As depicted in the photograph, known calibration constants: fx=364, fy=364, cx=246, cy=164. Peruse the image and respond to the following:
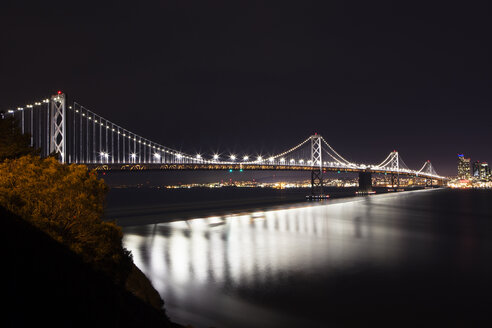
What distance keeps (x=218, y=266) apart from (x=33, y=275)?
13725mm

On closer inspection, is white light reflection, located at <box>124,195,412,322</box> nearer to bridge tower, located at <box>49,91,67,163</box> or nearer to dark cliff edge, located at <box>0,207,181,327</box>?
dark cliff edge, located at <box>0,207,181,327</box>

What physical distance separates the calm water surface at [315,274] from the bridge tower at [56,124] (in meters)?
8.46

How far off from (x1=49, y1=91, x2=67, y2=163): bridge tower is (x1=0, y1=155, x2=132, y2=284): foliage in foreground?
15.3 m

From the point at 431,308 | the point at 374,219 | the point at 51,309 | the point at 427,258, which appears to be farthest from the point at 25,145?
the point at 374,219

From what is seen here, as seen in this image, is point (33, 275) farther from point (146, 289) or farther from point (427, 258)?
point (427, 258)

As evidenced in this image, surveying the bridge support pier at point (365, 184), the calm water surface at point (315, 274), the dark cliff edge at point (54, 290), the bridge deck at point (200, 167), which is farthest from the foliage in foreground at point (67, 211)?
the bridge support pier at point (365, 184)

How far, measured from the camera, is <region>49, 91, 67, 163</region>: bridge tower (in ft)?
84.8

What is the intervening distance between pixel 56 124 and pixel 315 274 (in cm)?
2129

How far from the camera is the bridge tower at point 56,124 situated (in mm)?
25852

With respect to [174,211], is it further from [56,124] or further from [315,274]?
[315,274]

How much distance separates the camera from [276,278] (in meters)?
17.6

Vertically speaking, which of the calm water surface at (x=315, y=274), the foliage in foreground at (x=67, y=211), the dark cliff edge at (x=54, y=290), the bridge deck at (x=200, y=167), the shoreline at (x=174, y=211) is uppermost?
the bridge deck at (x=200, y=167)

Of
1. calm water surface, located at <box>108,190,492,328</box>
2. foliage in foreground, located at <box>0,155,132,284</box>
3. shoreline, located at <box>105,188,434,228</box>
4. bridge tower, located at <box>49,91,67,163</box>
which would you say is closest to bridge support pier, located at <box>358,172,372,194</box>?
shoreline, located at <box>105,188,434,228</box>

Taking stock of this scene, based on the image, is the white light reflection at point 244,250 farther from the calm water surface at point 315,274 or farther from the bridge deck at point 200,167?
the bridge deck at point 200,167
